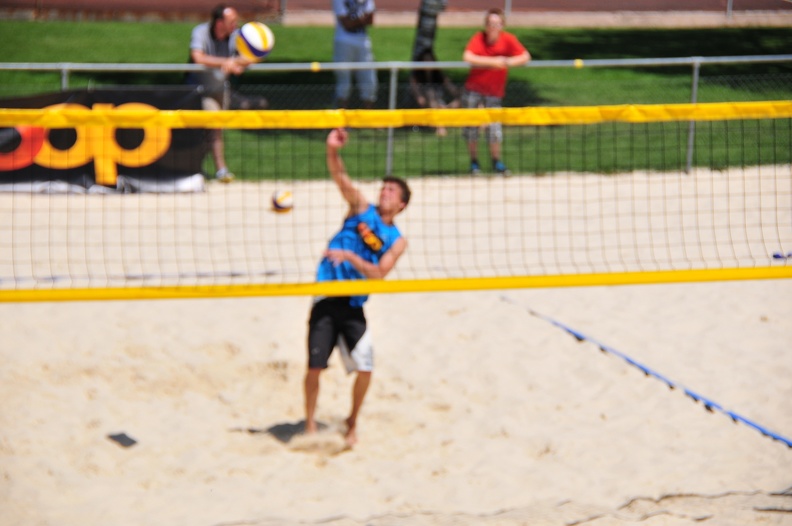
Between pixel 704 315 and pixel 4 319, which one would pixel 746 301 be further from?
pixel 4 319

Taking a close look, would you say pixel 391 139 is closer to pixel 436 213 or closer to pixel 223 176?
pixel 436 213

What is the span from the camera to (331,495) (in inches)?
239

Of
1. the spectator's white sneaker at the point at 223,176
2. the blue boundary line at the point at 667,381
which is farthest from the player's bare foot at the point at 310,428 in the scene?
the spectator's white sneaker at the point at 223,176

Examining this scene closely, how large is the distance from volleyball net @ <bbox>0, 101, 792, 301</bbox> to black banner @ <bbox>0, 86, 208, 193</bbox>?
28 mm

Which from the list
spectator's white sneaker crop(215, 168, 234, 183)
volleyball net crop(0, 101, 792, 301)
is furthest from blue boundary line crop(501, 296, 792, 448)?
spectator's white sneaker crop(215, 168, 234, 183)

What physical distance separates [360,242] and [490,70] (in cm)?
561

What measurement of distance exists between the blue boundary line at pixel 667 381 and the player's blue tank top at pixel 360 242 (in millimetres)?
2108

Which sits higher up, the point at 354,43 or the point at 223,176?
the point at 354,43

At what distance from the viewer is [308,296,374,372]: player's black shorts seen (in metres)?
6.45

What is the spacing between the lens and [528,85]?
1552cm

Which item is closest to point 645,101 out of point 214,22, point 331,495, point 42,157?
point 214,22

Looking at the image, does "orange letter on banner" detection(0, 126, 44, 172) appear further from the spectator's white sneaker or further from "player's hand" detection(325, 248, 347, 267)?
"player's hand" detection(325, 248, 347, 267)

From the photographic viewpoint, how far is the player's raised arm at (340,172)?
20.0ft

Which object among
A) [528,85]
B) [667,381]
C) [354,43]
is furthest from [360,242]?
[528,85]
